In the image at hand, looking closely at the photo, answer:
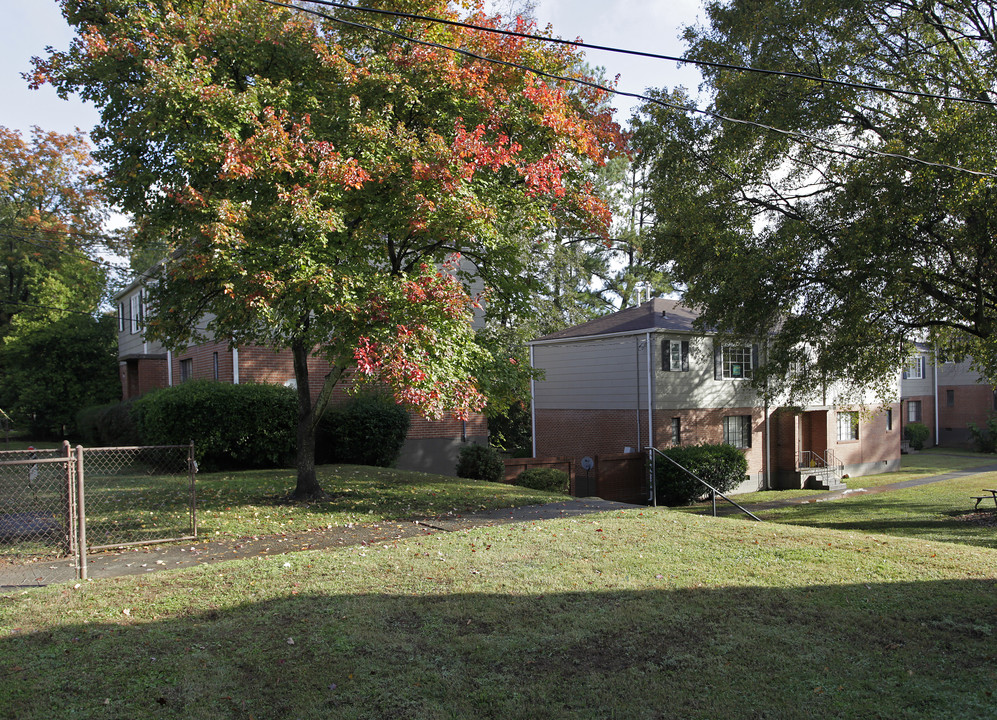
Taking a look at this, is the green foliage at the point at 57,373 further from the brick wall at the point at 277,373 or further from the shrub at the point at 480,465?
the shrub at the point at 480,465

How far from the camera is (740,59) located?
17.2 m

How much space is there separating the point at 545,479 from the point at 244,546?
11129 mm

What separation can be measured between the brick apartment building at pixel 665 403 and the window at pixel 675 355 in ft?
0.11

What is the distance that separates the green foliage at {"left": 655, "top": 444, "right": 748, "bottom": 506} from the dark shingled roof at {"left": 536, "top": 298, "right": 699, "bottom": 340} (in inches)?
166

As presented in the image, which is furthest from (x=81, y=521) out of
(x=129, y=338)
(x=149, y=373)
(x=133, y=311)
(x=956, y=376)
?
(x=956, y=376)

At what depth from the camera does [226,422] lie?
1814 cm

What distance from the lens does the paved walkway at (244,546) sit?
7887 millimetres

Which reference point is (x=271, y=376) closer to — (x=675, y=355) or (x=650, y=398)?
(x=650, y=398)

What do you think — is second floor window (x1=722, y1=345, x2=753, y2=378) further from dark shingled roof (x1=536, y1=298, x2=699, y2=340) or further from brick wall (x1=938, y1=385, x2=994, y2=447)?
brick wall (x1=938, y1=385, x2=994, y2=447)

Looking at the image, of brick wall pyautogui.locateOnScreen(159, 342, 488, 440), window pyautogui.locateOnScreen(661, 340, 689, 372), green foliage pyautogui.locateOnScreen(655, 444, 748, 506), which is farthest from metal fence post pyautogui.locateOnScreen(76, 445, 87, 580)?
window pyautogui.locateOnScreen(661, 340, 689, 372)

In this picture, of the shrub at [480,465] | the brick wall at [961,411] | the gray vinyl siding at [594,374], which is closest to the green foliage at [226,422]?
the shrub at [480,465]

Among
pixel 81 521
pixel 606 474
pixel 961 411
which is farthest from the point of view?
pixel 961 411

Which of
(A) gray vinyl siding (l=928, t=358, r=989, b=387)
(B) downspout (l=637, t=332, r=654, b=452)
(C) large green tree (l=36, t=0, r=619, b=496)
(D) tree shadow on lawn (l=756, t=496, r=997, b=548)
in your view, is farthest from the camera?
(A) gray vinyl siding (l=928, t=358, r=989, b=387)

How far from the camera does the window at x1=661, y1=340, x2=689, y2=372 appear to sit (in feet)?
78.1
